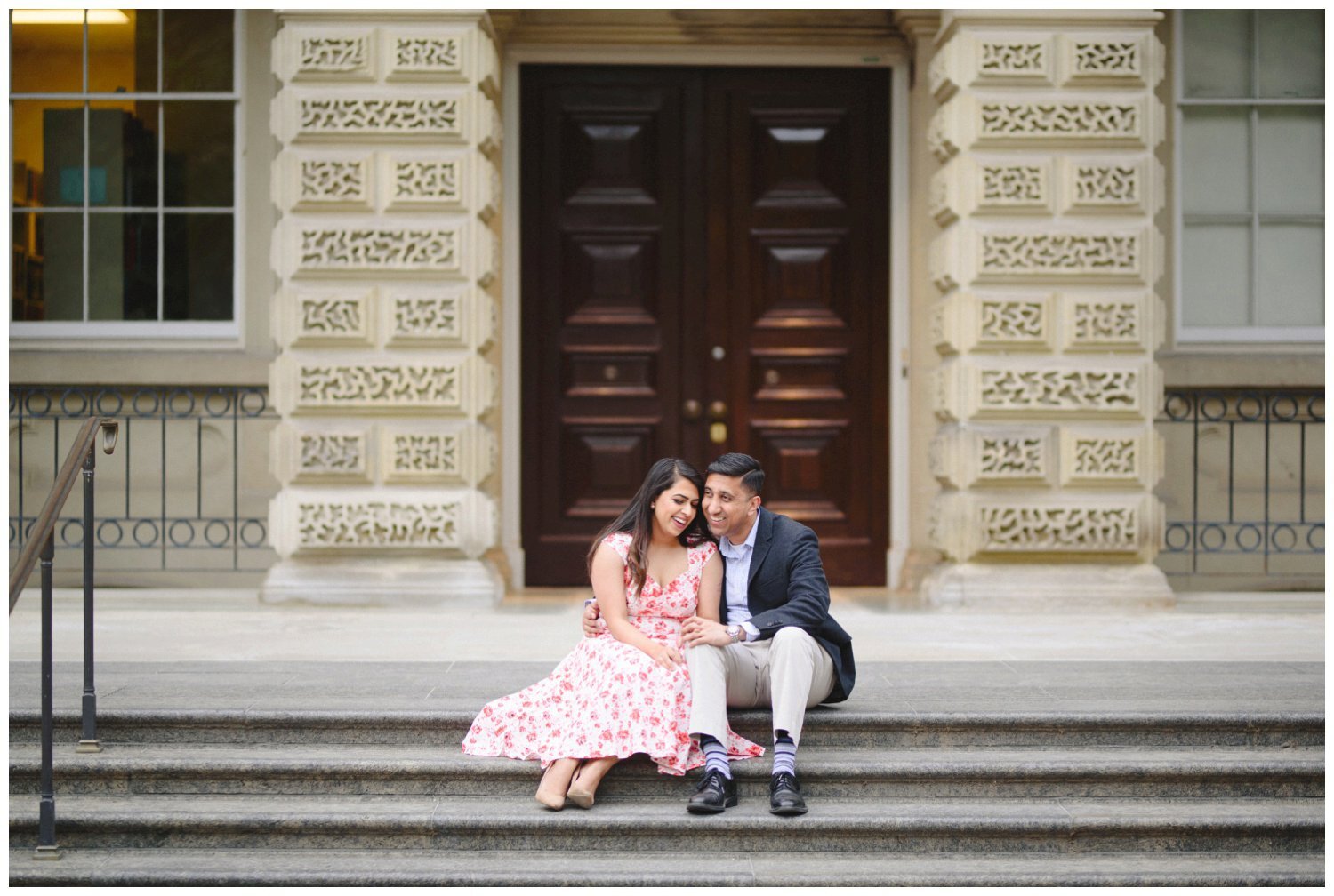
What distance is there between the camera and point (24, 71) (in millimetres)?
8719

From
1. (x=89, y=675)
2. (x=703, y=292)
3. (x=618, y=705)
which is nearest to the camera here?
(x=618, y=705)

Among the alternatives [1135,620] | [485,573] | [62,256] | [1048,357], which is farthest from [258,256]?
[1135,620]

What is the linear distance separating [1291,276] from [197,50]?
25.5 ft

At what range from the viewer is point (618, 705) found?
4621 mm

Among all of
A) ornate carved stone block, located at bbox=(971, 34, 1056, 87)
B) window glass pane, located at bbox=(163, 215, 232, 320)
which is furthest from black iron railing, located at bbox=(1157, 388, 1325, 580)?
window glass pane, located at bbox=(163, 215, 232, 320)

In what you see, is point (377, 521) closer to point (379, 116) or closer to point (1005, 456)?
point (379, 116)

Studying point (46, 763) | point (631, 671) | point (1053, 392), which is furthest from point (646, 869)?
point (1053, 392)

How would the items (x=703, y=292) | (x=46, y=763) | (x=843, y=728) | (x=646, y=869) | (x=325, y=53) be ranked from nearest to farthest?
(x=646, y=869)
(x=46, y=763)
(x=843, y=728)
(x=325, y=53)
(x=703, y=292)

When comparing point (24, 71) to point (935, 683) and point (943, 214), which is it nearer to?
point (943, 214)

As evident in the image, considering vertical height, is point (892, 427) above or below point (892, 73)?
below

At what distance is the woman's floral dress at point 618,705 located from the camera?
180 inches

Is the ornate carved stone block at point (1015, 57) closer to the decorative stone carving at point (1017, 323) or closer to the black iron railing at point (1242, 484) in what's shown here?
the decorative stone carving at point (1017, 323)

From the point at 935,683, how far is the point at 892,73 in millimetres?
4903

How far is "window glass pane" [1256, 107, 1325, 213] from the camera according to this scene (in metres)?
8.73
